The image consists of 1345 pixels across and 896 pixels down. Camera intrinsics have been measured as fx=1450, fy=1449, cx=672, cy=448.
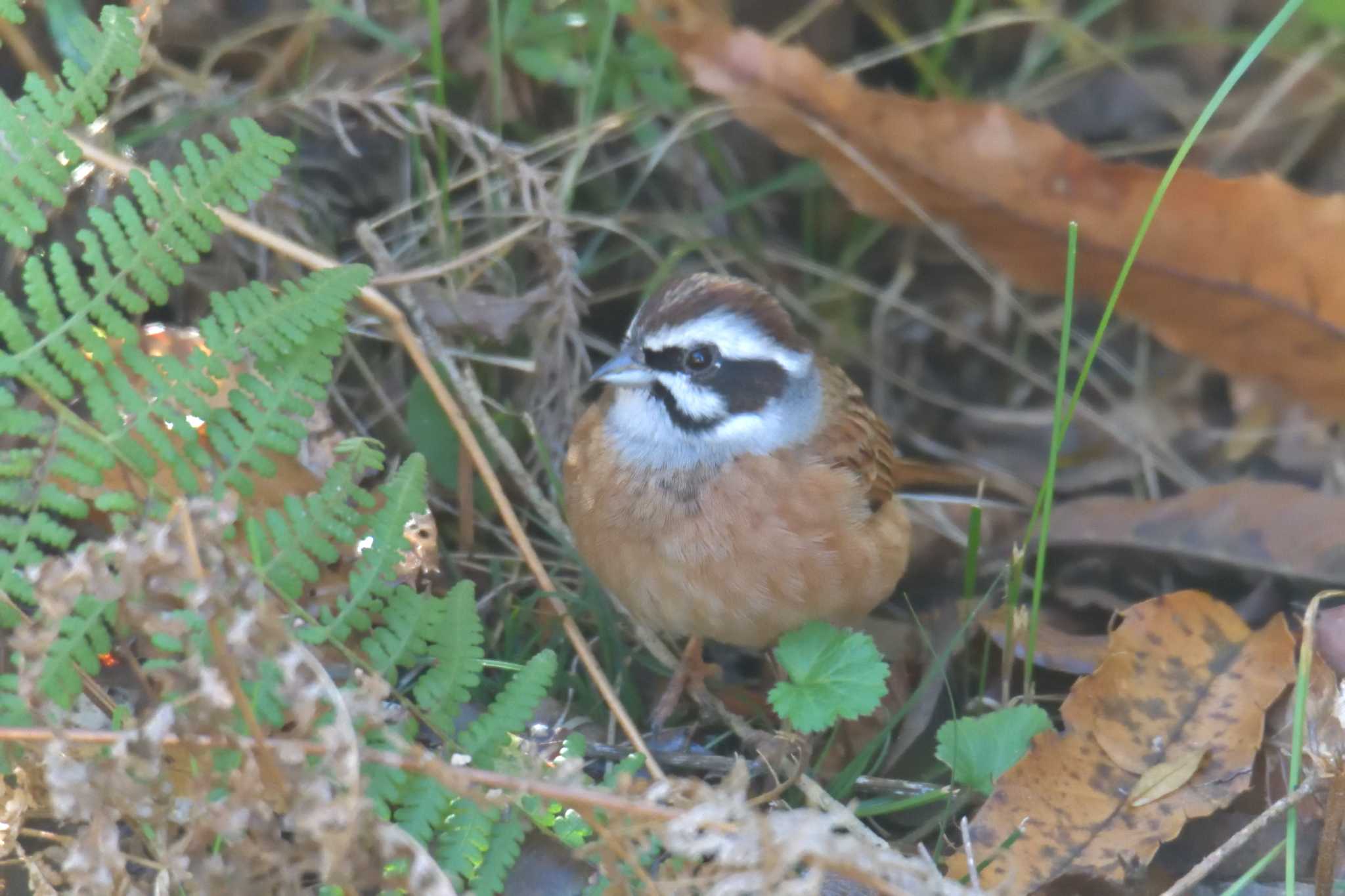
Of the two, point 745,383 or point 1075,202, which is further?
point 1075,202

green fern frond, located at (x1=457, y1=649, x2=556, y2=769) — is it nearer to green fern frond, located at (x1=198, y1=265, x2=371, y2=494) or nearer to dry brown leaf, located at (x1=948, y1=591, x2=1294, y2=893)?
green fern frond, located at (x1=198, y1=265, x2=371, y2=494)

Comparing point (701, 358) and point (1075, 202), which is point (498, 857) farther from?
point (1075, 202)

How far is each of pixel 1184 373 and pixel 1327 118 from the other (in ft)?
4.18

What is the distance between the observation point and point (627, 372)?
409 cm

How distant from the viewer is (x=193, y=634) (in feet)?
9.28

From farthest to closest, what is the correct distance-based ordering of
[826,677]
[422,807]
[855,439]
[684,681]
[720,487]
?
[855,439] < [684,681] < [720,487] < [826,677] < [422,807]

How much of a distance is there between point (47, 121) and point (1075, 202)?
10.6ft

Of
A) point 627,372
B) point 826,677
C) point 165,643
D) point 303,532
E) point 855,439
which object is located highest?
point 165,643

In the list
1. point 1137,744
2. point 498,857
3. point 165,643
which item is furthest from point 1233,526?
point 165,643

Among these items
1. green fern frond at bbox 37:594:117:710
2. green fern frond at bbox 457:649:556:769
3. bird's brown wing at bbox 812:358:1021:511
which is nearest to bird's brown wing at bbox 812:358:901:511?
bird's brown wing at bbox 812:358:1021:511

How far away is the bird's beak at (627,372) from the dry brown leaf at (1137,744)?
1.43 m

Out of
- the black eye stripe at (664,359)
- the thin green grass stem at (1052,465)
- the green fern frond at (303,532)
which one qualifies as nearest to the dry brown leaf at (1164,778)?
the thin green grass stem at (1052,465)

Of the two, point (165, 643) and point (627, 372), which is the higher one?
point (165, 643)

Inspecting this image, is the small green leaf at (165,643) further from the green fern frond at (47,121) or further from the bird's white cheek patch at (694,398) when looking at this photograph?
the bird's white cheek patch at (694,398)
